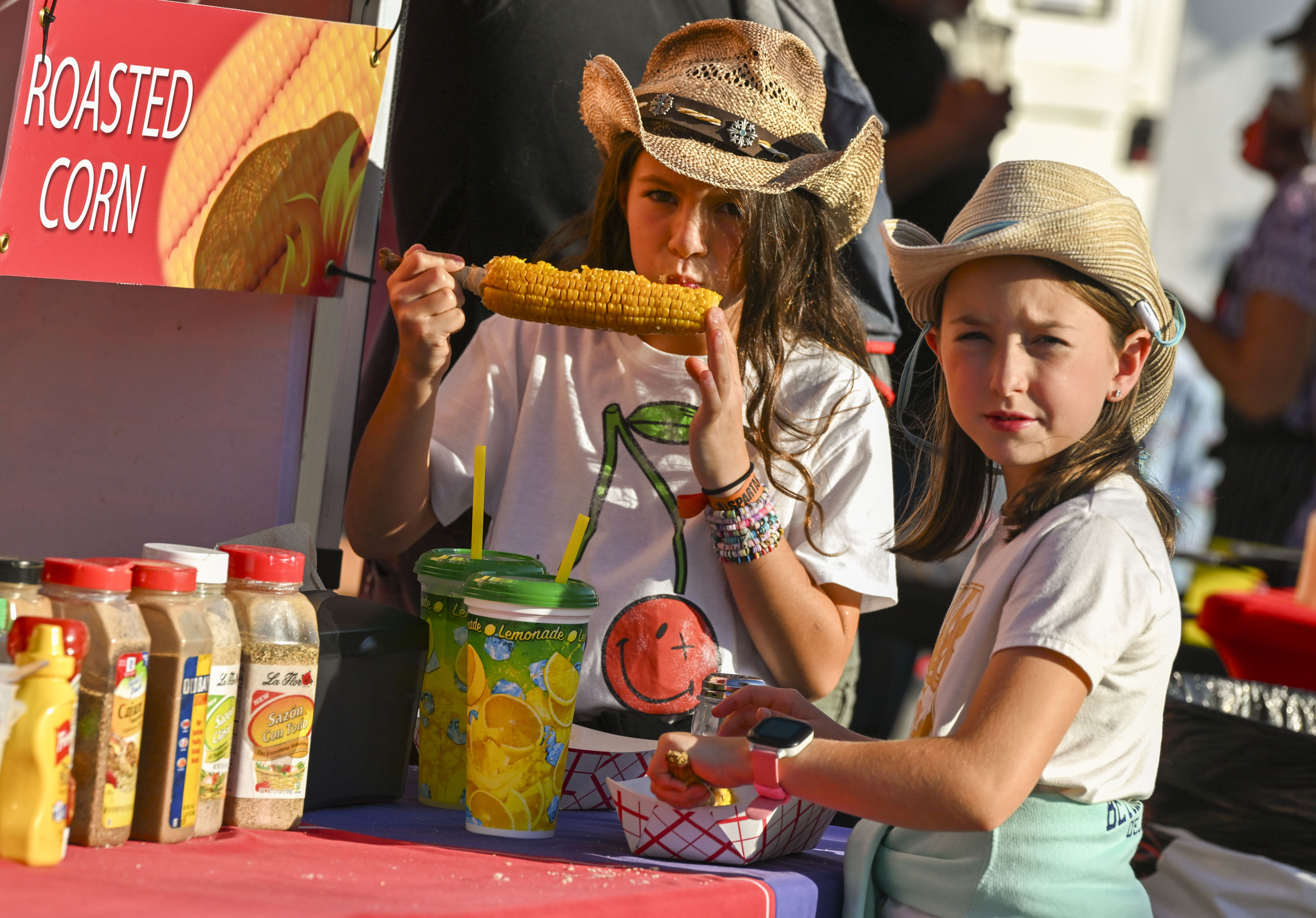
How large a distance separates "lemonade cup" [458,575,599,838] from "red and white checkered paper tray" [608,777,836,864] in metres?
0.11

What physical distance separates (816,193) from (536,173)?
75 centimetres

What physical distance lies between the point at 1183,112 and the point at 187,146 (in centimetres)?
533

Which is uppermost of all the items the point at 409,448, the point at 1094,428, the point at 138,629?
the point at 1094,428

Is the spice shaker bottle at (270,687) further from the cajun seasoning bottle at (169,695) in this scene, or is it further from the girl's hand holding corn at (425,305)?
the girl's hand holding corn at (425,305)

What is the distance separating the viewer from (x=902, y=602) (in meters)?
4.95

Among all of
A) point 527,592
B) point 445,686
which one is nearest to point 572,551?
point 527,592

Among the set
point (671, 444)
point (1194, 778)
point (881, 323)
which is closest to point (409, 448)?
point (671, 444)

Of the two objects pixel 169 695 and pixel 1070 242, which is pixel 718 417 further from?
pixel 169 695

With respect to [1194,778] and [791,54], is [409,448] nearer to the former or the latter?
[791,54]

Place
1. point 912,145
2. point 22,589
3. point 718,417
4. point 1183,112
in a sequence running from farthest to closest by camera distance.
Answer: point 1183,112 < point 912,145 < point 718,417 < point 22,589

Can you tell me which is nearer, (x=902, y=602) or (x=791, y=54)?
(x=791, y=54)

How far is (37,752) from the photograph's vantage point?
1228 mm

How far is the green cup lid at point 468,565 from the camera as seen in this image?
178 cm

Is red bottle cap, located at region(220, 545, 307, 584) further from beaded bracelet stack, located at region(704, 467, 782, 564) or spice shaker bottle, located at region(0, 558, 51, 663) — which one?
beaded bracelet stack, located at region(704, 467, 782, 564)
